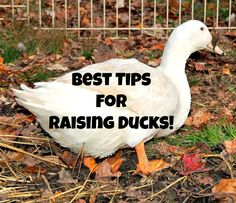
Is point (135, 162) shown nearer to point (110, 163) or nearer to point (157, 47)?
point (110, 163)

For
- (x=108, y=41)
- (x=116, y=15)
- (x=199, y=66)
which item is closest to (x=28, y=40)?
(x=108, y=41)

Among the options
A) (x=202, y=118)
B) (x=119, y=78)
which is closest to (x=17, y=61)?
(x=202, y=118)

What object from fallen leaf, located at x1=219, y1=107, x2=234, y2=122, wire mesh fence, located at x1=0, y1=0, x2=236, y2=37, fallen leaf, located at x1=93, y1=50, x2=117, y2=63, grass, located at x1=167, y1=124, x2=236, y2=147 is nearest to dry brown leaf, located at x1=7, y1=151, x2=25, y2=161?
grass, located at x1=167, y1=124, x2=236, y2=147

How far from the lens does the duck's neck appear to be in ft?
14.4

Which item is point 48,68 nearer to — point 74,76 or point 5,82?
point 5,82

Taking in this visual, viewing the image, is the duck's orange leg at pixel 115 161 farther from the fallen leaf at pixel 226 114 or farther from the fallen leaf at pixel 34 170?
the fallen leaf at pixel 226 114

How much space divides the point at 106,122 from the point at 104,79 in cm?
24

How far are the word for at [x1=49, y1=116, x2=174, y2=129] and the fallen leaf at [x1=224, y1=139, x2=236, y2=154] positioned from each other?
16.6 inches

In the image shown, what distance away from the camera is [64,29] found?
7.01 m

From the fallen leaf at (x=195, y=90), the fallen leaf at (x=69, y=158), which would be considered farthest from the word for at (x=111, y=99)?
the fallen leaf at (x=195, y=90)

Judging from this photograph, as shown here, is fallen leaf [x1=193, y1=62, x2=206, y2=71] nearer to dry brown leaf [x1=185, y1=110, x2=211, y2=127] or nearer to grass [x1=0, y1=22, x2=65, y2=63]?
dry brown leaf [x1=185, y1=110, x2=211, y2=127]

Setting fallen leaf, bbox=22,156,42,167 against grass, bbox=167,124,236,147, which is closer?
fallen leaf, bbox=22,156,42,167

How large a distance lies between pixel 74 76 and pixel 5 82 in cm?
188

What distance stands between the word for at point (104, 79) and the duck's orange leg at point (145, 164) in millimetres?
371
